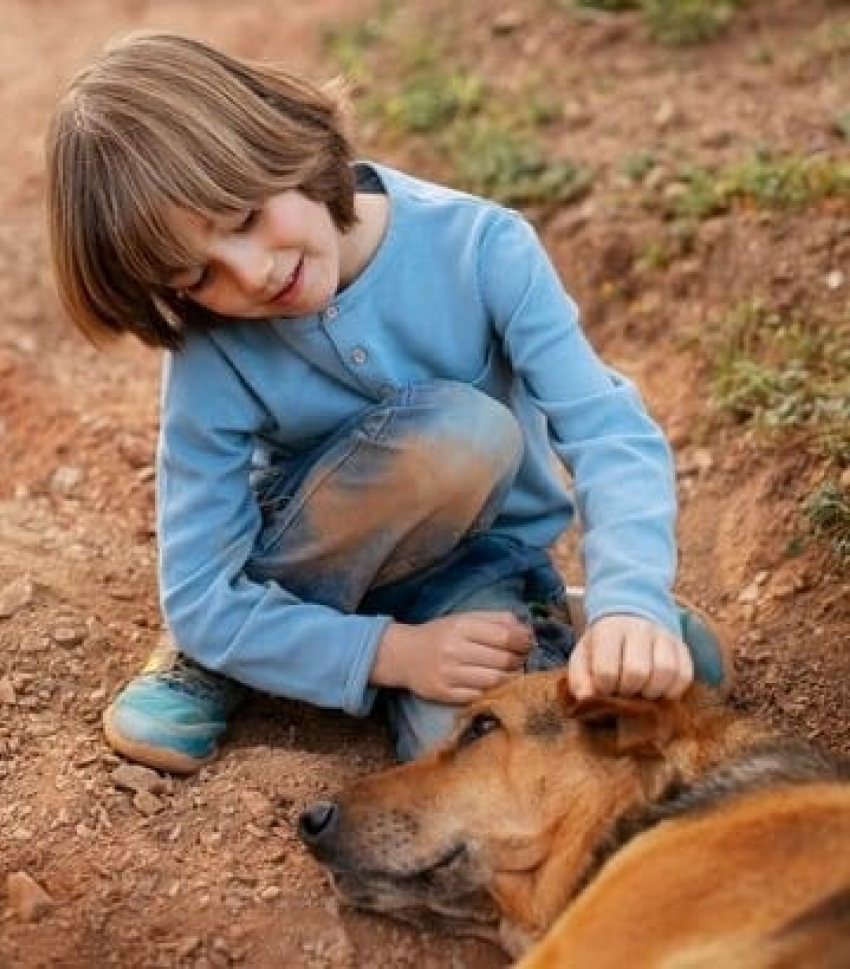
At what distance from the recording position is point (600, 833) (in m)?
3.72

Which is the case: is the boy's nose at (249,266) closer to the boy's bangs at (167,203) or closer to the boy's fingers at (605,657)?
the boy's bangs at (167,203)

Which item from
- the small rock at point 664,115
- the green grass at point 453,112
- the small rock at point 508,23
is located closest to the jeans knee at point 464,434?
the green grass at point 453,112

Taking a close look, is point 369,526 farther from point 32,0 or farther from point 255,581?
point 32,0

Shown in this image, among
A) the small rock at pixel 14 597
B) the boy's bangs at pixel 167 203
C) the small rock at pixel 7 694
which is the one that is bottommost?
the small rock at pixel 7 694

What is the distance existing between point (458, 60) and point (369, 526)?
3.57m

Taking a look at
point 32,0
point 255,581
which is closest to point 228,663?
point 255,581

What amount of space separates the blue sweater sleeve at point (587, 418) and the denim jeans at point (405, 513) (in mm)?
136

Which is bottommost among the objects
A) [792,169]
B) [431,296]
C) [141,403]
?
[141,403]

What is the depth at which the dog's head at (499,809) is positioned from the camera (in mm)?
3729

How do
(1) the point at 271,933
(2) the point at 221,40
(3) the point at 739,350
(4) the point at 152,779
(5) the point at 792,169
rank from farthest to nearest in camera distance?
(2) the point at 221,40 → (5) the point at 792,169 → (3) the point at 739,350 → (4) the point at 152,779 → (1) the point at 271,933

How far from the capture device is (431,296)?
436 cm

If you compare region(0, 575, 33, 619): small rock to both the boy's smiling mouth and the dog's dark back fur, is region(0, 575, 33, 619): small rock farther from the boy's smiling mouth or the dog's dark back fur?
the dog's dark back fur

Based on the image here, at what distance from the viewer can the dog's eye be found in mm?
3912

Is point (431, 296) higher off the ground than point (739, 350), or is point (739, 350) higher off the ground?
point (431, 296)
